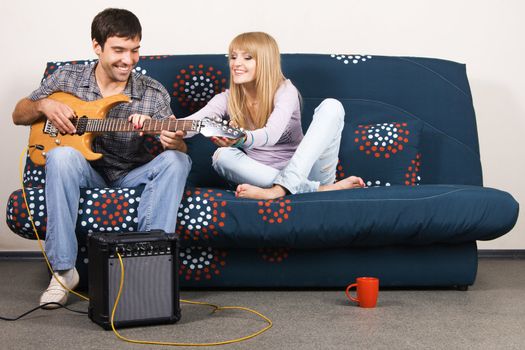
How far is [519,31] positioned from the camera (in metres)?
3.80

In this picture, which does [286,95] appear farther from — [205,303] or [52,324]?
[52,324]

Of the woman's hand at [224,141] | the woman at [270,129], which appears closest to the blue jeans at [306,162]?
the woman at [270,129]

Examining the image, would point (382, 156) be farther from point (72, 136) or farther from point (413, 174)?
point (72, 136)

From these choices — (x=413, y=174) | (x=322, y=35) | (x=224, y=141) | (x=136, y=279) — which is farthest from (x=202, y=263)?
(x=322, y=35)

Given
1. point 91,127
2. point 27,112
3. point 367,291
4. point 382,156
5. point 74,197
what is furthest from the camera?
point 382,156

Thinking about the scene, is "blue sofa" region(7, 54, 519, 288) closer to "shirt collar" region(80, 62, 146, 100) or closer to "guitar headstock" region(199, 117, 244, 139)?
"guitar headstock" region(199, 117, 244, 139)

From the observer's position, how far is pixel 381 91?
10.8 ft

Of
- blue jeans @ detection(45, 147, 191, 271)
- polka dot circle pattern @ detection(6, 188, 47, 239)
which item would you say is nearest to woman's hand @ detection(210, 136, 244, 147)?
blue jeans @ detection(45, 147, 191, 271)

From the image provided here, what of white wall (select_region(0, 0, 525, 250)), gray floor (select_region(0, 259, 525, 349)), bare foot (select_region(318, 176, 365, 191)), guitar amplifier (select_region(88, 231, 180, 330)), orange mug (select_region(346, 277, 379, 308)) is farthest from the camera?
white wall (select_region(0, 0, 525, 250))

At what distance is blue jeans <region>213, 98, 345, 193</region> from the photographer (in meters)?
2.73

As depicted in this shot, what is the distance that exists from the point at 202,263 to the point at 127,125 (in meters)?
0.54

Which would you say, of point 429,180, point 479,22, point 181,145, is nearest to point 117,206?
point 181,145

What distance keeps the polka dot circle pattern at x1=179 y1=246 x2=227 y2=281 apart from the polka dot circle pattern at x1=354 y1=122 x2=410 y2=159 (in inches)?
29.6

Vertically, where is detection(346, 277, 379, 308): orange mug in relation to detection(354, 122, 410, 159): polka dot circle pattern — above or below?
below
